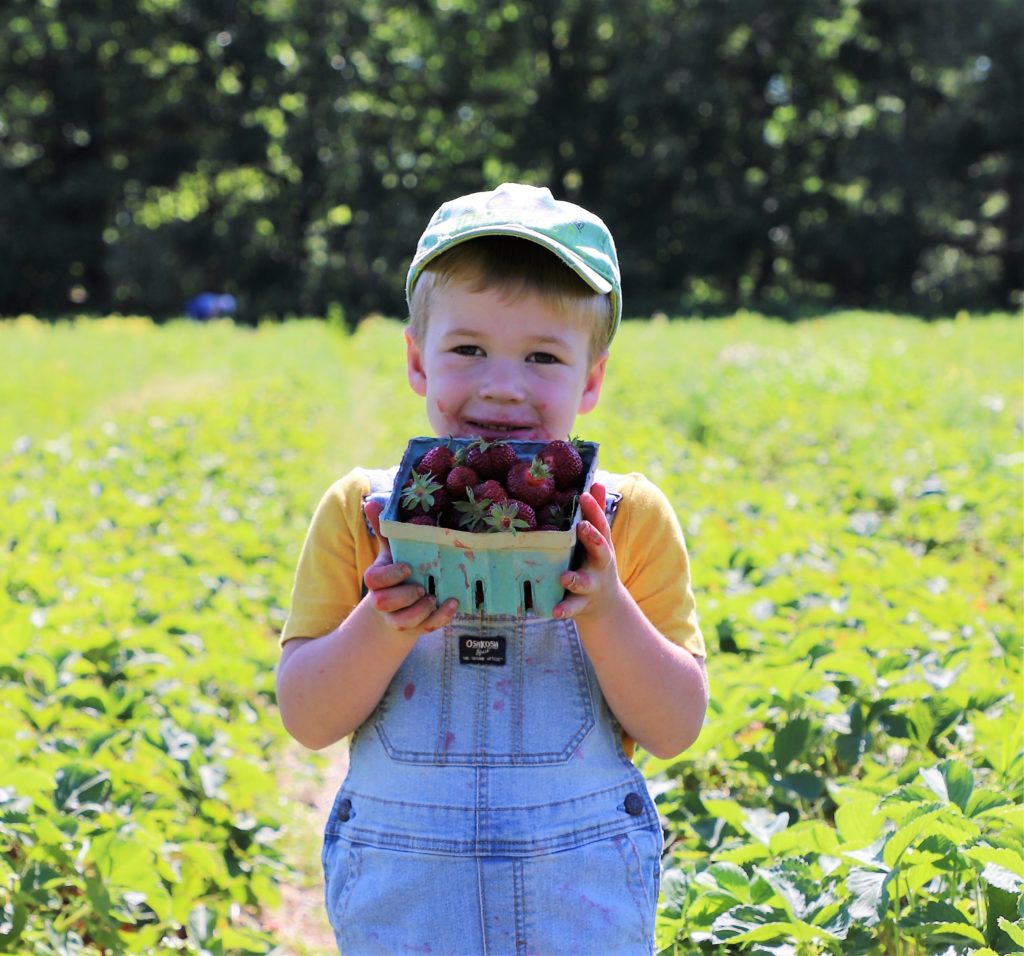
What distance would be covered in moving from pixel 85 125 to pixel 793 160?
21.6 metres

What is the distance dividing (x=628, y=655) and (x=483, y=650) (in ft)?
0.76

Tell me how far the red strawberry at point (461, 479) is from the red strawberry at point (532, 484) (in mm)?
50

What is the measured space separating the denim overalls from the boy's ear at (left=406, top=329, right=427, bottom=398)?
41 cm

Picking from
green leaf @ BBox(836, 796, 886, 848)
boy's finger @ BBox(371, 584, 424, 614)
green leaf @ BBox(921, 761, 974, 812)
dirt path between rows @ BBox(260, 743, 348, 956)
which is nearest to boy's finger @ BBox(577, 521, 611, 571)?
boy's finger @ BBox(371, 584, 424, 614)

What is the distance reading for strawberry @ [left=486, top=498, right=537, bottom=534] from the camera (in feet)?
5.19

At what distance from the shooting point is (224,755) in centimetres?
310

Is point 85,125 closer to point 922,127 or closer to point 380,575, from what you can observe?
point 922,127

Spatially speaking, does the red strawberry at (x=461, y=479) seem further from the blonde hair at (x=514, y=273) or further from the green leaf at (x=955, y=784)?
the green leaf at (x=955, y=784)

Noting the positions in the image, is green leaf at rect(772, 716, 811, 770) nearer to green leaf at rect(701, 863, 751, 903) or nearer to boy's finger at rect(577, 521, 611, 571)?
green leaf at rect(701, 863, 751, 903)

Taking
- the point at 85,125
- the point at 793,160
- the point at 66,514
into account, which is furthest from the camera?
the point at 85,125

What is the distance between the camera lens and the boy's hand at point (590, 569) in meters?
1.60

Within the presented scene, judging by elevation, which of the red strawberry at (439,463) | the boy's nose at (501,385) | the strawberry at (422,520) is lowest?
the strawberry at (422,520)

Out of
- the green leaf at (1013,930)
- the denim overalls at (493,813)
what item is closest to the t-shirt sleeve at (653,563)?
the denim overalls at (493,813)

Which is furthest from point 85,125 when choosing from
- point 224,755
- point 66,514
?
point 224,755
